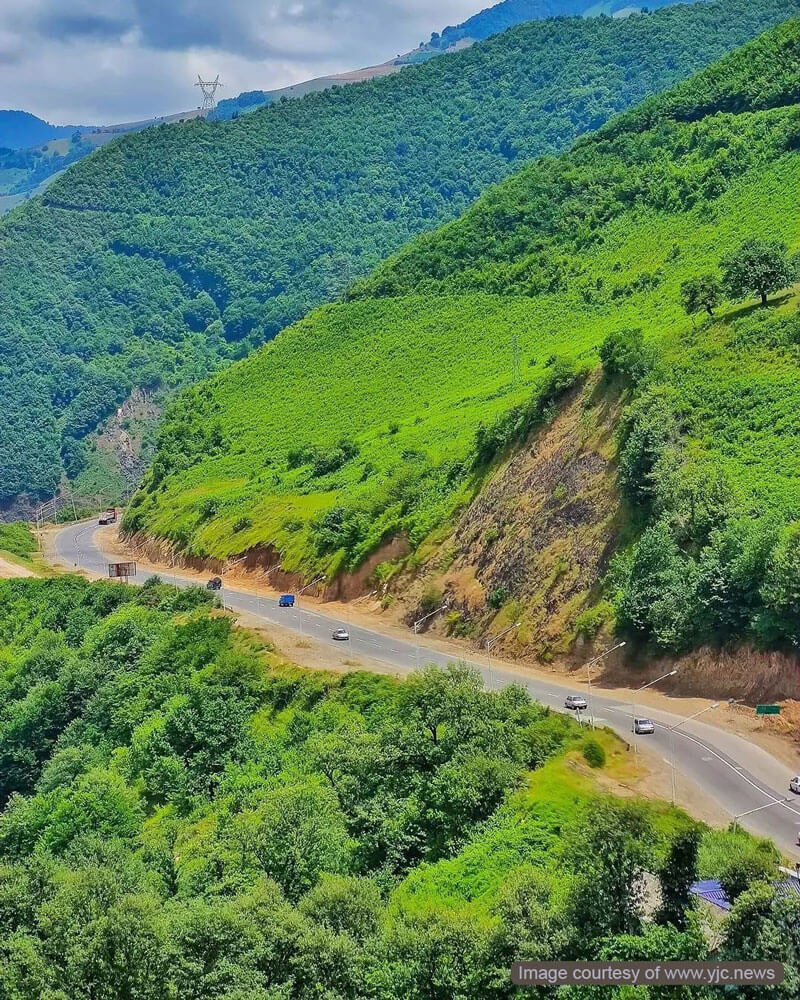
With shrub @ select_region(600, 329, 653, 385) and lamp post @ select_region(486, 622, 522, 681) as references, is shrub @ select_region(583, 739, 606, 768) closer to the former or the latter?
lamp post @ select_region(486, 622, 522, 681)

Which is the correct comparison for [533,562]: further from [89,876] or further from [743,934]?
[743,934]

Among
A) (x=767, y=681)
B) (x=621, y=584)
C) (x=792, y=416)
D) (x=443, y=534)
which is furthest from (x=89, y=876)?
(x=443, y=534)

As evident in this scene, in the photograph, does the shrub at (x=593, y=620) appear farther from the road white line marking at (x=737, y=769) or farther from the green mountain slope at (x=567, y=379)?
the road white line marking at (x=737, y=769)

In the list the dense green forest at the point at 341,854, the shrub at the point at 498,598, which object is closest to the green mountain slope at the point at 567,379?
the shrub at the point at 498,598

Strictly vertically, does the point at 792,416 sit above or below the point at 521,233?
below

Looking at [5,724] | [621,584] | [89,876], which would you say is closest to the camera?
[89,876]

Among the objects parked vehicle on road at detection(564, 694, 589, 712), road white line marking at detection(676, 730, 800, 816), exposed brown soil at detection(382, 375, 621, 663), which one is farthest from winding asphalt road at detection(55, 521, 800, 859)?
exposed brown soil at detection(382, 375, 621, 663)

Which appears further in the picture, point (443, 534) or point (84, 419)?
point (84, 419)

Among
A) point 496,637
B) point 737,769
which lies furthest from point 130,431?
point 737,769
